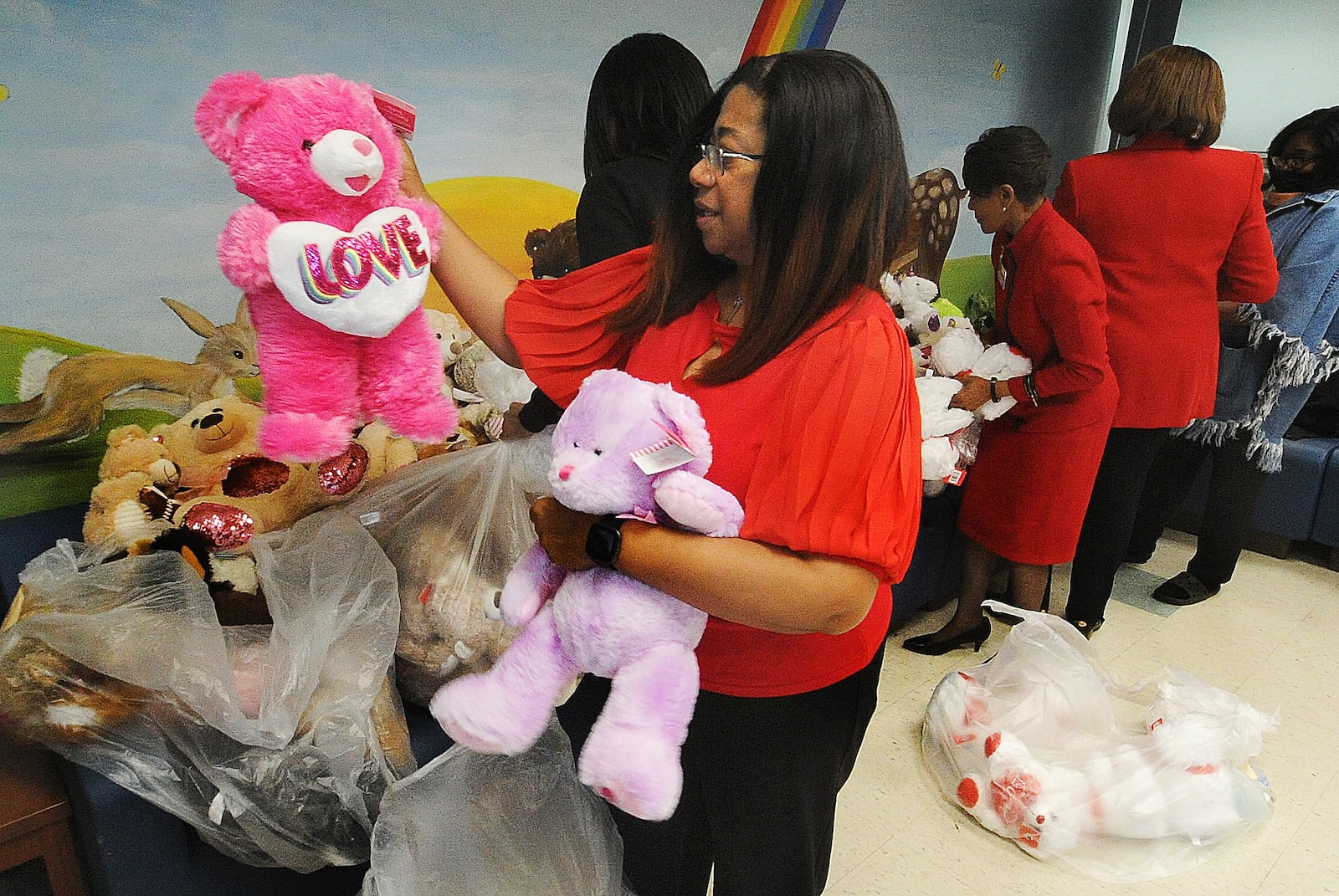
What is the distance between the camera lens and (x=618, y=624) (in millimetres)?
863

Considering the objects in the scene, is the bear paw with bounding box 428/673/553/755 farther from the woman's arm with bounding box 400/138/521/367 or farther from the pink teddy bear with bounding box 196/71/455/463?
the woman's arm with bounding box 400/138/521/367

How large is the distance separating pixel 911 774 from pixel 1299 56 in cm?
404

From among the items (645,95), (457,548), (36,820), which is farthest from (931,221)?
(36,820)

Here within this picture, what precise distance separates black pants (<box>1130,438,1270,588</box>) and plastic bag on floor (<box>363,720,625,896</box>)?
2.64 meters

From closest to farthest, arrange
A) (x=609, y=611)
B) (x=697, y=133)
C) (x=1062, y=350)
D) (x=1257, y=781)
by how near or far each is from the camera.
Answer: (x=609, y=611)
(x=697, y=133)
(x=1257, y=781)
(x=1062, y=350)

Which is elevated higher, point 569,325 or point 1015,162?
point 1015,162

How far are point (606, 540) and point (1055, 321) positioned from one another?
5.59 feet

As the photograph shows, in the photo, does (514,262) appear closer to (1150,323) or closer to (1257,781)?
(1150,323)

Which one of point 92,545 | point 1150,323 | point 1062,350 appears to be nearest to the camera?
point 92,545

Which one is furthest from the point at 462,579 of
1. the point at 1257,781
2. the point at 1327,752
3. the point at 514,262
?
the point at 1327,752

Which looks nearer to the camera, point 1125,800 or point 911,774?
point 1125,800

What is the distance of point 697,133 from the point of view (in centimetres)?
100

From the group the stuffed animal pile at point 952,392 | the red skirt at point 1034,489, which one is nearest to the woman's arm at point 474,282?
the stuffed animal pile at point 952,392

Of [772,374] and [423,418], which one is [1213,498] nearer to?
[772,374]
